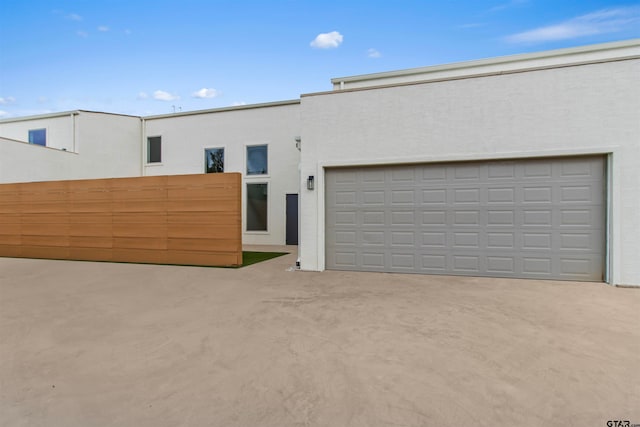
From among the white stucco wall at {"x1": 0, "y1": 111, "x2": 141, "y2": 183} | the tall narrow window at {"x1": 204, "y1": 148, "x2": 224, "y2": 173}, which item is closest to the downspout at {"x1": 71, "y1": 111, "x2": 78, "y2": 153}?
the white stucco wall at {"x1": 0, "y1": 111, "x2": 141, "y2": 183}

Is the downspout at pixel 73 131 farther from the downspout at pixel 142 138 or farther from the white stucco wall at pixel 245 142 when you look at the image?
the white stucco wall at pixel 245 142

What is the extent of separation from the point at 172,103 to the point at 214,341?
16748mm

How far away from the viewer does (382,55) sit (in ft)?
34.2

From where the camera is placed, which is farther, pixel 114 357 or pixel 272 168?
pixel 272 168

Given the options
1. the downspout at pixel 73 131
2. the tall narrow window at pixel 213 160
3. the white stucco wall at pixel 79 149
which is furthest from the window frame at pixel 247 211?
the downspout at pixel 73 131

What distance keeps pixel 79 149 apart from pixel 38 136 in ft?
9.92

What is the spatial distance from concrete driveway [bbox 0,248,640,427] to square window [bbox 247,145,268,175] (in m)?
8.96

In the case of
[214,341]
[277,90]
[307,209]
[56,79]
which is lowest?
[214,341]

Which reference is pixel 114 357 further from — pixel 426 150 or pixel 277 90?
pixel 277 90

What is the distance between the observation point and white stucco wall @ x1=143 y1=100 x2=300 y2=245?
13.4 meters

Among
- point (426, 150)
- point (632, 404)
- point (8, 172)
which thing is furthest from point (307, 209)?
point (8, 172)

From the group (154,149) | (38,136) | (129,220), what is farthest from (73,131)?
(129,220)

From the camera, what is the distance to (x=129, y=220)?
884 cm

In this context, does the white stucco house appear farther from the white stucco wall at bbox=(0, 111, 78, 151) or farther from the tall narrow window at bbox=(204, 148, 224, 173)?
the white stucco wall at bbox=(0, 111, 78, 151)
